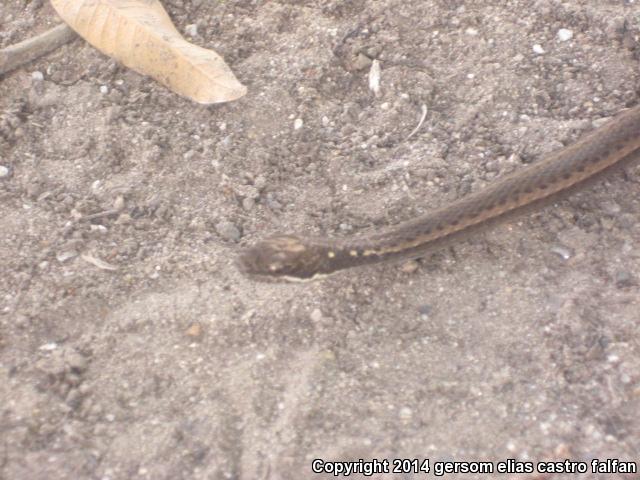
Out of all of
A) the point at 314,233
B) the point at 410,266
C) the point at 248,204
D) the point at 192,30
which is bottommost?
the point at 410,266

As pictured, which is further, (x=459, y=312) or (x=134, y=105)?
(x=134, y=105)

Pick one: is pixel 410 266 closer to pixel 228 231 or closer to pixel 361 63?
pixel 228 231

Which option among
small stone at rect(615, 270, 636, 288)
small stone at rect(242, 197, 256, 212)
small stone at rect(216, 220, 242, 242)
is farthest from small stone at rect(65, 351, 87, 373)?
small stone at rect(615, 270, 636, 288)

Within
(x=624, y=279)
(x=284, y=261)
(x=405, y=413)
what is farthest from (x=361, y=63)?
(x=405, y=413)

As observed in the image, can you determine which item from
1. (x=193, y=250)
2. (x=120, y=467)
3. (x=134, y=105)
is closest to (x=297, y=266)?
(x=193, y=250)

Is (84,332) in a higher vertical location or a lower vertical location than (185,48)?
lower

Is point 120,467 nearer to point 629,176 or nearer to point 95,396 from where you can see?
point 95,396
